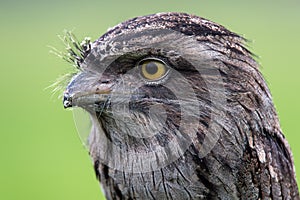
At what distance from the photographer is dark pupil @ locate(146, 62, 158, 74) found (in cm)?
372

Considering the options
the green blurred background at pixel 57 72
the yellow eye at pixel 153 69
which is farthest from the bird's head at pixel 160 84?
the green blurred background at pixel 57 72

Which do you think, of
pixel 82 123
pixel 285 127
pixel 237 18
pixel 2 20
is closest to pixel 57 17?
pixel 2 20

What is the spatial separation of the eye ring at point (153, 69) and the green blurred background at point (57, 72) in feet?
15.5

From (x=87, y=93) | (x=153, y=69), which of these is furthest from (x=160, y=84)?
(x=87, y=93)

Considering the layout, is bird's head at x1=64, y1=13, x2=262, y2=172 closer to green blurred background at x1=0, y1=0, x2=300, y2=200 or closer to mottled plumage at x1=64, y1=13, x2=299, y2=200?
mottled plumage at x1=64, y1=13, x2=299, y2=200

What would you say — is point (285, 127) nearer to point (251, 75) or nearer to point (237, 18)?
point (237, 18)

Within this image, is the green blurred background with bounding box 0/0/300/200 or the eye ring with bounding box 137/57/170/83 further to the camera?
the green blurred background with bounding box 0/0/300/200

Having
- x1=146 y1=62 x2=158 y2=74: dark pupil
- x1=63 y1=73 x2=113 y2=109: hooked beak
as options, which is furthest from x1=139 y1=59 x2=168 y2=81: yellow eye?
x1=63 y1=73 x2=113 y2=109: hooked beak

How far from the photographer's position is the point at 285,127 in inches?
456

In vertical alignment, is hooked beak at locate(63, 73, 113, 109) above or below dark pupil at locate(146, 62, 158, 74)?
below

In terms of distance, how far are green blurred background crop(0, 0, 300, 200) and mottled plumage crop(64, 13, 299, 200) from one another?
468cm

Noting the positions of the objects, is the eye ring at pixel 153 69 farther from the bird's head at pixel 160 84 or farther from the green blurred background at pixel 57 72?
the green blurred background at pixel 57 72

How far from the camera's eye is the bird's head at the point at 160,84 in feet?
12.0

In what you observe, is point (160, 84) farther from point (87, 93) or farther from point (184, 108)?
point (87, 93)
